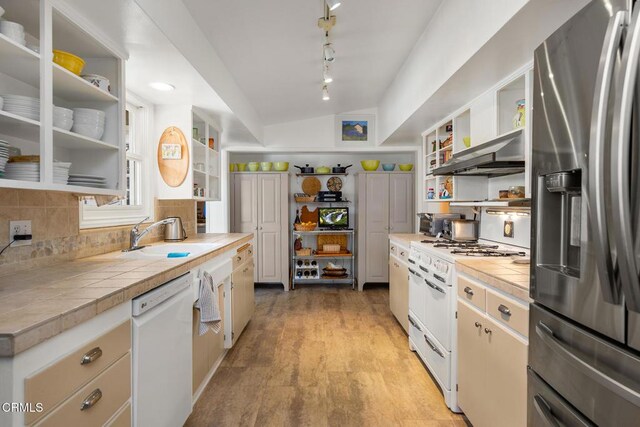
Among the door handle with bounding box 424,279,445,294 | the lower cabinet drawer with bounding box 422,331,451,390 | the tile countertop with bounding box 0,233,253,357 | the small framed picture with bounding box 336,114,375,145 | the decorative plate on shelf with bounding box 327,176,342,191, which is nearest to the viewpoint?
the tile countertop with bounding box 0,233,253,357

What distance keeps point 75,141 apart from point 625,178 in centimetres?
214

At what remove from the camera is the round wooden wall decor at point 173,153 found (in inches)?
118

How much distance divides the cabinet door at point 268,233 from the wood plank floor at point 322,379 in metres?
1.24

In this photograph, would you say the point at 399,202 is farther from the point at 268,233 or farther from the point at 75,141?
the point at 75,141

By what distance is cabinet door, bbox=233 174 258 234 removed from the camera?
16.9 ft

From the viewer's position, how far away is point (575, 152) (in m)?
0.98

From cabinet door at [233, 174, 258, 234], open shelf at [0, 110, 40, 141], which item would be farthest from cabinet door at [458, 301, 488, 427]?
cabinet door at [233, 174, 258, 234]

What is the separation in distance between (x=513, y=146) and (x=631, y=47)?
4.75 ft

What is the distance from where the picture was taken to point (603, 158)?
813mm

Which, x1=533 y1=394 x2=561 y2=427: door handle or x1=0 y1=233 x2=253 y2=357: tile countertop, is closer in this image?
x1=0 y1=233 x2=253 y2=357: tile countertop

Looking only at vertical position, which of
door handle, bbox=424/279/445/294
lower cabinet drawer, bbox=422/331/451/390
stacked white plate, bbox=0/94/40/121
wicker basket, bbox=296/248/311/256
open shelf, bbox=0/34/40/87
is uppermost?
open shelf, bbox=0/34/40/87

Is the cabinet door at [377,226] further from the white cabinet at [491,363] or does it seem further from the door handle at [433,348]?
the white cabinet at [491,363]

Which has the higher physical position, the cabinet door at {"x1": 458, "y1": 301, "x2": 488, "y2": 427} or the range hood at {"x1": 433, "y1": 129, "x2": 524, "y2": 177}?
the range hood at {"x1": 433, "y1": 129, "x2": 524, "y2": 177}

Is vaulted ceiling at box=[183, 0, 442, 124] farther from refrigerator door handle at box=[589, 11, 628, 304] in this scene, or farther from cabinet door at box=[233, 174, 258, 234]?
refrigerator door handle at box=[589, 11, 628, 304]
